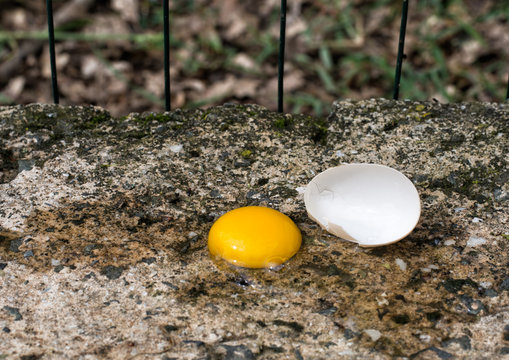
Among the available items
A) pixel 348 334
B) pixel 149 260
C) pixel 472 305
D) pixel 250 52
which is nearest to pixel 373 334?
Result: pixel 348 334

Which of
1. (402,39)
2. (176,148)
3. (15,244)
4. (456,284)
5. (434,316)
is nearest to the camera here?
(434,316)

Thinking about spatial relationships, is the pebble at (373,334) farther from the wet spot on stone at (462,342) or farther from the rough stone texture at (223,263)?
the wet spot on stone at (462,342)

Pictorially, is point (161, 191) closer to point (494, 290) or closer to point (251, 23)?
point (494, 290)

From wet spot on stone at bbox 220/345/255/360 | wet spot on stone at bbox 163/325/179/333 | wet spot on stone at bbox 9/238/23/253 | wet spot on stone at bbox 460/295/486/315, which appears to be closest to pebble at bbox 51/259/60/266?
wet spot on stone at bbox 9/238/23/253

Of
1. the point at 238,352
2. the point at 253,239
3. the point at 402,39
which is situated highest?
the point at 402,39

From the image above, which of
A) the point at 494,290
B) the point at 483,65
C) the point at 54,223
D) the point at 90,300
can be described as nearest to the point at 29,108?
the point at 54,223

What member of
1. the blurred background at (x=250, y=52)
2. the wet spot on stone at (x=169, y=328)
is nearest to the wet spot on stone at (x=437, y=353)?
the wet spot on stone at (x=169, y=328)

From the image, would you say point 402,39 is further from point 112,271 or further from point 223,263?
point 112,271

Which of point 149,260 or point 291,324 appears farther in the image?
point 149,260
